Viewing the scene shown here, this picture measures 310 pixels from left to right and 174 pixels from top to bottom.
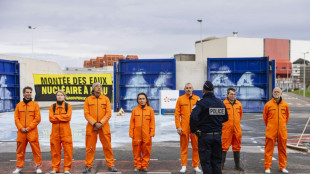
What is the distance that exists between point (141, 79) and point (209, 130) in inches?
584

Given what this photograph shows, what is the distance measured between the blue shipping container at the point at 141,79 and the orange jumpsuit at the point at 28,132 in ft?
43.4

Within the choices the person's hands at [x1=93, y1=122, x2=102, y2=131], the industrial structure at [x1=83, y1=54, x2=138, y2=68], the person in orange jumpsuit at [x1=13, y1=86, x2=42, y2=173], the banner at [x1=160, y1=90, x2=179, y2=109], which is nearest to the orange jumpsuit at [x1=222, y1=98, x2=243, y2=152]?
the person's hands at [x1=93, y1=122, x2=102, y2=131]

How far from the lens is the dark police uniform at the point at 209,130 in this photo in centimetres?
567

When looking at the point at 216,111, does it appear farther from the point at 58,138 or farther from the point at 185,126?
the point at 58,138

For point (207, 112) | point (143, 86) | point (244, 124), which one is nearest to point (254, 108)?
point (244, 124)

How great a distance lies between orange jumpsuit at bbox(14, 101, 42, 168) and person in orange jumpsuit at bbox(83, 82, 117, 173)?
111 centimetres

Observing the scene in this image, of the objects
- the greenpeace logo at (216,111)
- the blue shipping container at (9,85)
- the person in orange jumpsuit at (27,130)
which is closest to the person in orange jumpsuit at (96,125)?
the person in orange jumpsuit at (27,130)

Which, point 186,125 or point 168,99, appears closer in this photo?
point 186,125

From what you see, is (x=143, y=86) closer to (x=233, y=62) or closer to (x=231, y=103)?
(x=233, y=62)

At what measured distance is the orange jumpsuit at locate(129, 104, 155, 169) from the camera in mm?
7172

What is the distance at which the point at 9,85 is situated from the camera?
2155cm

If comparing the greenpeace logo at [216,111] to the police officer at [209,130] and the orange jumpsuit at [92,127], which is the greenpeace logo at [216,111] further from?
the orange jumpsuit at [92,127]

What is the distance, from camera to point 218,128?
576cm

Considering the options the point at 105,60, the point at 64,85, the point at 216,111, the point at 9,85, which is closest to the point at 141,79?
the point at 64,85
